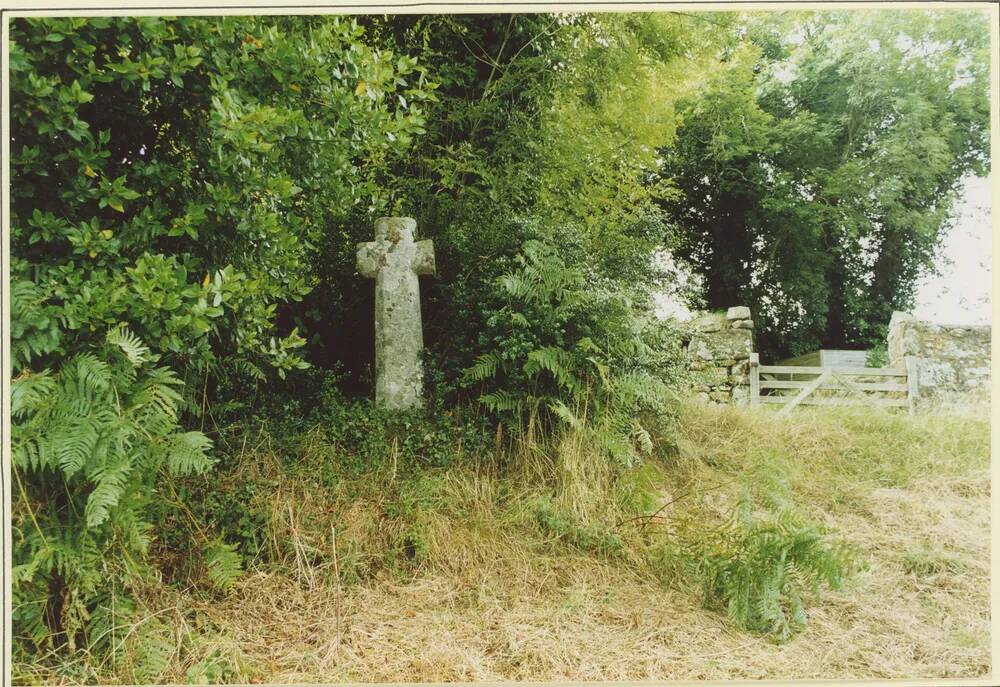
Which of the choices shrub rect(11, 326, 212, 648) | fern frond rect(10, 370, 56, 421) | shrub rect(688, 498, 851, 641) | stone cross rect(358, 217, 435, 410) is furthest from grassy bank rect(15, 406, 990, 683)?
fern frond rect(10, 370, 56, 421)

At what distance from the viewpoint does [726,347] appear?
817 cm

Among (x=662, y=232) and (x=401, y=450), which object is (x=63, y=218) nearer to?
(x=401, y=450)

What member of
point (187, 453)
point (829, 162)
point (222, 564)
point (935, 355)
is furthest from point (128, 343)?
point (935, 355)

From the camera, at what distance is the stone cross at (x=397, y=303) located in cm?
472

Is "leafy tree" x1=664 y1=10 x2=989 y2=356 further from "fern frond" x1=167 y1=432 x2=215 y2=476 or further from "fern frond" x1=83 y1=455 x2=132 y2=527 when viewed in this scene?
"fern frond" x1=83 y1=455 x2=132 y2=527

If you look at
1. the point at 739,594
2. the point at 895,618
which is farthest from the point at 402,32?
the point at 895,618

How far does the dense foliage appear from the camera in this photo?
101 inches

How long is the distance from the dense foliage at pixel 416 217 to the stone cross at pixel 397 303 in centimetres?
22

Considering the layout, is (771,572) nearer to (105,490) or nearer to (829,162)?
(105,490)

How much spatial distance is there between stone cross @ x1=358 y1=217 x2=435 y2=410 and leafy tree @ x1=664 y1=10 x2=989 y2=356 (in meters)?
3.12

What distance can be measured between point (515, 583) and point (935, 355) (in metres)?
5.51

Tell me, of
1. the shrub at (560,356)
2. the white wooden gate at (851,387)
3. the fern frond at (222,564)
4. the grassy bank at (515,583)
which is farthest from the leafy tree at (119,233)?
the white wooden gate at (851,387)

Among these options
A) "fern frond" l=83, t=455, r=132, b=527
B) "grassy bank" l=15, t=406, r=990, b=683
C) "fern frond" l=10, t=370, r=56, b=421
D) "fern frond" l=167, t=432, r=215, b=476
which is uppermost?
"fern frond" l=10, t=370, r=56, b=421

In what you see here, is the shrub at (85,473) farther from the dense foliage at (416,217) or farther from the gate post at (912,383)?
the gate post at (912,383)
